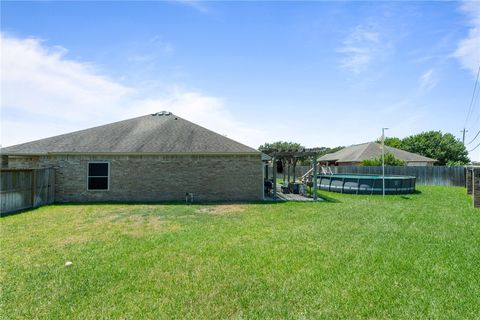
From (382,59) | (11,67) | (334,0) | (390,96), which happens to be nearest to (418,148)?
(390,96)

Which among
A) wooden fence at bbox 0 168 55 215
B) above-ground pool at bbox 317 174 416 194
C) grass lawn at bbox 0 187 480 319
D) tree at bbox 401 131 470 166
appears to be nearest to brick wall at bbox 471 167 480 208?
grass lawn at bbox 0 187 480 319

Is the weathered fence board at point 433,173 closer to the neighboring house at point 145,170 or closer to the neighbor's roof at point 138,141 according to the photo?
the neighboring house at point 145,170

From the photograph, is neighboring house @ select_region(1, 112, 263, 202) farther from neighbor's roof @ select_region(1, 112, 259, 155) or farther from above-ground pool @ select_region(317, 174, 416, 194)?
above-ground pool @ select_region(317, 174, 416, 194)

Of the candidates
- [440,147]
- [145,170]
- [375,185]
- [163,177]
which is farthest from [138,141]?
[440,147]

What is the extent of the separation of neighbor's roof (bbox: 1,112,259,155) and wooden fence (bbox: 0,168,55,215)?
1.81 m

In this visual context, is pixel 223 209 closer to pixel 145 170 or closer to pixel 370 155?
pixel 145 170

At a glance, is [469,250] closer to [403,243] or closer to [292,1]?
[403,243]

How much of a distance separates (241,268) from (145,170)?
11.1 metres

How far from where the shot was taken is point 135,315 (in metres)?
3.62

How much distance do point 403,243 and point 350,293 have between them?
140 inches

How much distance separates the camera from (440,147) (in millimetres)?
48562

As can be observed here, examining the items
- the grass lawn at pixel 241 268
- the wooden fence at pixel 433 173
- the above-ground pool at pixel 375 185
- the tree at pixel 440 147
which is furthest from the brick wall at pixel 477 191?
the tree at pixel 440 147

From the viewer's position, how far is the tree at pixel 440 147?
48.1 m

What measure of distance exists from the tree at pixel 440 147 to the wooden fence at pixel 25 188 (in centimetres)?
5499
